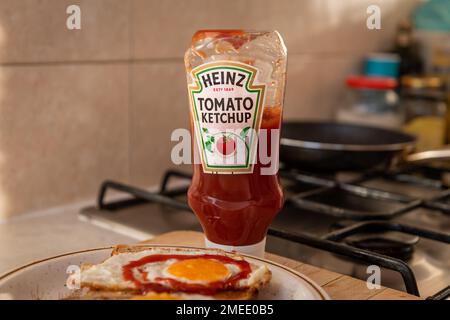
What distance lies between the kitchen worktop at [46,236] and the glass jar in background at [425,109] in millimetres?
816

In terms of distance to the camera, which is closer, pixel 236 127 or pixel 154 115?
pixel 236 127

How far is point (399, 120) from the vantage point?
1.45 metres

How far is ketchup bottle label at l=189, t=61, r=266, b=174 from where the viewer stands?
622mm

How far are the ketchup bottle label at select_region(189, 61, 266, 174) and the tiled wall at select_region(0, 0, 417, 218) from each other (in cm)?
35

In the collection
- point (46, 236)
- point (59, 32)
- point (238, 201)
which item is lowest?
point (46, 236)

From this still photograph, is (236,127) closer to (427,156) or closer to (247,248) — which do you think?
(247,248)

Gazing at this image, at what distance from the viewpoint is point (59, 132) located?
3.14ft

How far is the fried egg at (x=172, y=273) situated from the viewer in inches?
21.7

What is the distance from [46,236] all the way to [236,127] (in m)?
0.37

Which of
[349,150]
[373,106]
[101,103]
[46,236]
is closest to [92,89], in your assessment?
[101,103]

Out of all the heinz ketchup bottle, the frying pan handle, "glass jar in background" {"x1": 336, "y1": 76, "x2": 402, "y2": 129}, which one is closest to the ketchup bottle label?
the heinz ketchup bottle

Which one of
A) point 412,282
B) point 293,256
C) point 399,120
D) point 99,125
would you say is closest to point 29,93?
point 99,125

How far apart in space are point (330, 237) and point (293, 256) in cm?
5

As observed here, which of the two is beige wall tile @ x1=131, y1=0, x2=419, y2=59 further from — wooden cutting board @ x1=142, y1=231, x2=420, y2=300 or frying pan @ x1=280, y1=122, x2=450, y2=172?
wooden cutting board @ x1=142, y1=231, x2=420, y2=300
